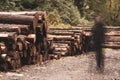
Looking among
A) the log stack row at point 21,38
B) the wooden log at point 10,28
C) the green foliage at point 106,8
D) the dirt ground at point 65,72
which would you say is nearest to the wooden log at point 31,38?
the log stack row at point 21,38

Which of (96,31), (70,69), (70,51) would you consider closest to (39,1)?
(70,51)

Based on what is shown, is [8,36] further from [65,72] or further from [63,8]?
[63,8]

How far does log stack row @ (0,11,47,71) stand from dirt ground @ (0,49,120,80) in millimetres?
382

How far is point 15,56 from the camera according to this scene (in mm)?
12422

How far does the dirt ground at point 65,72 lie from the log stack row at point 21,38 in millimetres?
382

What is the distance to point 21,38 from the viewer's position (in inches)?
494

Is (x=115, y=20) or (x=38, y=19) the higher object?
(x=38, y=19)

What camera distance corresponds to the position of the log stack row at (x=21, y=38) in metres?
12.2

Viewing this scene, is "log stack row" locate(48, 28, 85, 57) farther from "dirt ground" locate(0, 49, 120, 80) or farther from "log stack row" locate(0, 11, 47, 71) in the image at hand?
"dirt ground" locate(0, 49, 120, 80)

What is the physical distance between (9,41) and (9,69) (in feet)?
2.88

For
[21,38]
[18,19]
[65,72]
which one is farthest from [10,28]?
[65,72]

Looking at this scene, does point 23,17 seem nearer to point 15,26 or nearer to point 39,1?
point 15,26

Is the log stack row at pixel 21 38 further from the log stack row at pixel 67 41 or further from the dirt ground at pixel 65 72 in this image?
the log stack row at pixel 67 41

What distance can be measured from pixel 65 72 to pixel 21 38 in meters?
1.77
